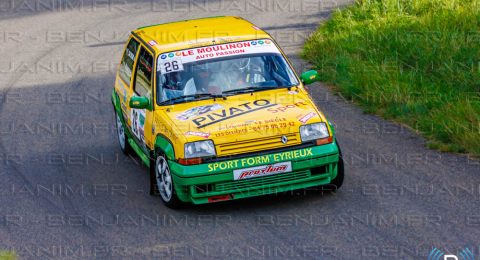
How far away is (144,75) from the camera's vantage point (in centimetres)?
1254

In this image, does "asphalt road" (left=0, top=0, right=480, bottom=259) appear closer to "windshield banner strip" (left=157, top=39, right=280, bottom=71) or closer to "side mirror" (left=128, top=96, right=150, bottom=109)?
"side mirror" (left=128, top=96, right=150, bottom=109)

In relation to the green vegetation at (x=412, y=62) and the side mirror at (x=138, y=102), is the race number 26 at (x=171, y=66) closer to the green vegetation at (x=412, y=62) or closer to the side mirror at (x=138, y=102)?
the side mirror at (x=138, y=102)

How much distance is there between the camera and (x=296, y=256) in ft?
31.7

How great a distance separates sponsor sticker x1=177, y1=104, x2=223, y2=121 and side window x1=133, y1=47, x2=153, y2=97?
0.78m

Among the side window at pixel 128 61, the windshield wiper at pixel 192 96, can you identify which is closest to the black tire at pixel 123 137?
the side window at pixel 128 61

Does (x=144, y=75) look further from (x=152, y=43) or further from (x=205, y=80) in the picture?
(x=205, y=80)

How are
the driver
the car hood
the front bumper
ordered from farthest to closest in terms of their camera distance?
the driver, the car hood, the front bumper

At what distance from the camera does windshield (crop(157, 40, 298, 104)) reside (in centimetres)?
1190

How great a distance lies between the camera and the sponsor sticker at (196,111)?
1140 centimetres

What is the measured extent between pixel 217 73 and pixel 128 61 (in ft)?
5.97

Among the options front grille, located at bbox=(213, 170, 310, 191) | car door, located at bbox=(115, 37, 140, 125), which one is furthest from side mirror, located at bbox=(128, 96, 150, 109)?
front grille, located at bbox=(213, 170, 310, 191)

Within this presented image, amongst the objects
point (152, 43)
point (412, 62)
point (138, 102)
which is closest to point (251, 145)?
point (138, 102)

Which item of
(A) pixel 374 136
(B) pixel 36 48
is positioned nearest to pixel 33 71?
(B) pixel 36 48

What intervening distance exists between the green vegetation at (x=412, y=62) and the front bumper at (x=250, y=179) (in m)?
→ 2.52
